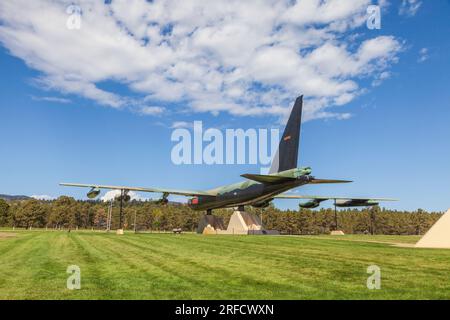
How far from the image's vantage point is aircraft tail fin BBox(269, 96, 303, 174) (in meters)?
39.7

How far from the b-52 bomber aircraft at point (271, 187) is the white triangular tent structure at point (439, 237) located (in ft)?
32.1

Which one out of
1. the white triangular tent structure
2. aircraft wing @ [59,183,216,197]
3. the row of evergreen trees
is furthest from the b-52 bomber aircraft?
the row of evergreen trees

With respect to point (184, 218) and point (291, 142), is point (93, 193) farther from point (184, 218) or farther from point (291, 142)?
point (184, 218)

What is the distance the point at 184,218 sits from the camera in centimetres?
16738

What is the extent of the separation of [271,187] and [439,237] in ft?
70.4

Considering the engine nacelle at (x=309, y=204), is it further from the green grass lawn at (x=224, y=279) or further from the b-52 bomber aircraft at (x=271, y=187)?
the green grass lawn at (x=224, y=279)

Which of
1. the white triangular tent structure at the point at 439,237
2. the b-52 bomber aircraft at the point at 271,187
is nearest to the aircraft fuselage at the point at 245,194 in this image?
the b-52 bomber aircraft at the point at 271,187

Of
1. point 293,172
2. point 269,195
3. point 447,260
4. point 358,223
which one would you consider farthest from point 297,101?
point 358,223

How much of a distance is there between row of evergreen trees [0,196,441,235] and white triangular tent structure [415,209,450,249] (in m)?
126

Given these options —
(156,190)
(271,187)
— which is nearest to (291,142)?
(271,187)

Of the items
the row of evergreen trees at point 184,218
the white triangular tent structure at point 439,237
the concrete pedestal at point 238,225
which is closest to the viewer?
the white triangular tent structure at point 439,237

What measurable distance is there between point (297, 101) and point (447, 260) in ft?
82.9

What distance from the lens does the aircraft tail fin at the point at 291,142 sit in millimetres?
39688
